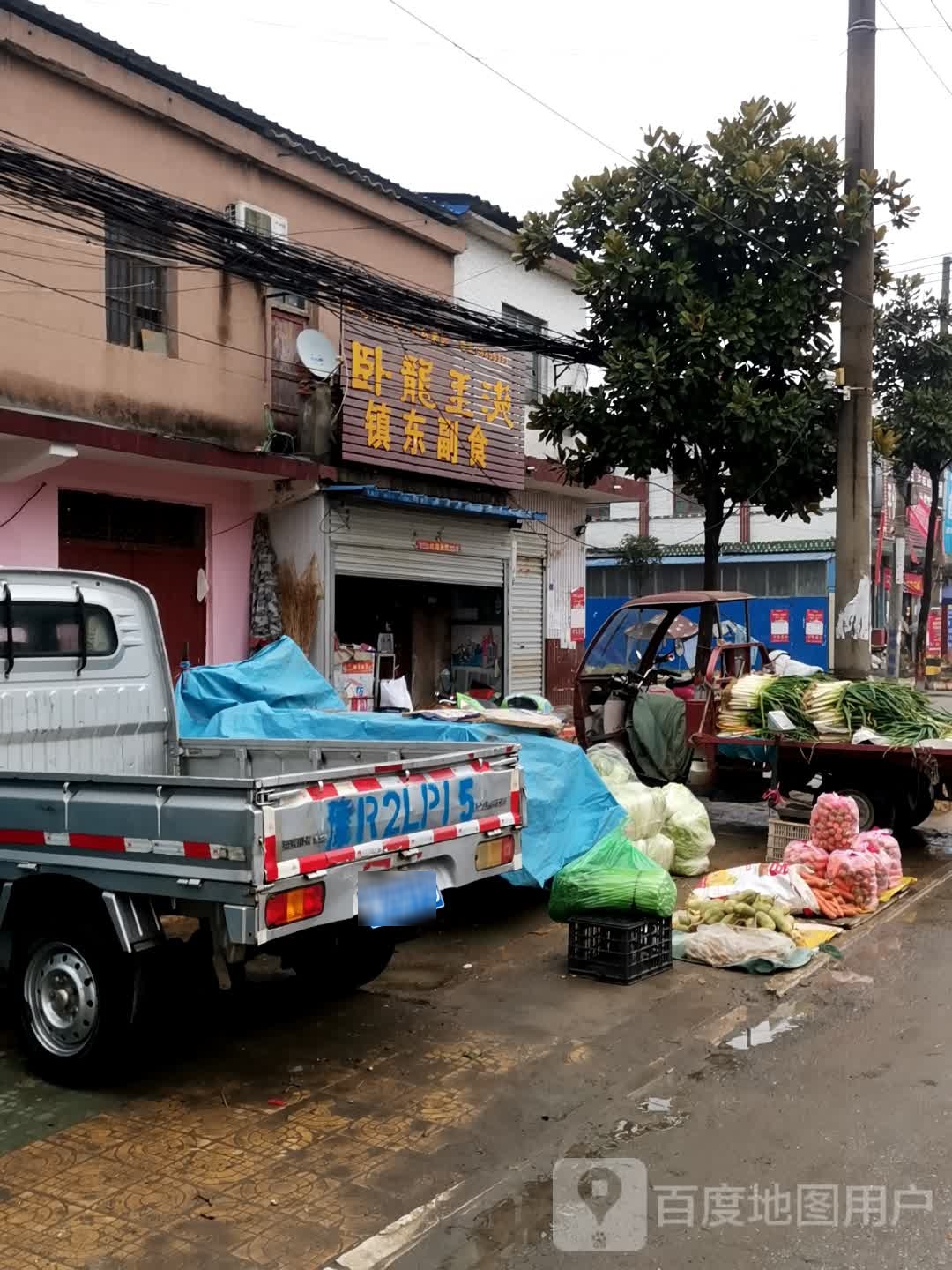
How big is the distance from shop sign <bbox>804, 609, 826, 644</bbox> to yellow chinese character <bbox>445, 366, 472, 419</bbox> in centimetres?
1630

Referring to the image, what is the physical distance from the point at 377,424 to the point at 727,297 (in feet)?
14.1

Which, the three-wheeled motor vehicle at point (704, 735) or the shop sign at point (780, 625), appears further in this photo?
the shop sign at point (780, 625)

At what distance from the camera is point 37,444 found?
10.3 metres

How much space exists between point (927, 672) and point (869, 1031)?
26609mm

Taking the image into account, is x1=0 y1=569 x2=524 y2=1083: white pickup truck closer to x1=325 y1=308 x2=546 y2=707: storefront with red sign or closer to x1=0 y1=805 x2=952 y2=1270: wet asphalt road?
x1=0 y1=805 x2=952 y2=1270: wet asphalt road

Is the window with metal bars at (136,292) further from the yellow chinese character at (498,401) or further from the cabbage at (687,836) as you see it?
the cabbage at (687,836)

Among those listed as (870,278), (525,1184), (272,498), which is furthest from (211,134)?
(525,1184)

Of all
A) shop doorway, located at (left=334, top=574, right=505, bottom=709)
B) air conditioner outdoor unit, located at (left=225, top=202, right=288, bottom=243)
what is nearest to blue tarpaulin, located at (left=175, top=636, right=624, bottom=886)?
air conditioner outdoor unit, located at (left=225, top=202, right=288, bottom=243)

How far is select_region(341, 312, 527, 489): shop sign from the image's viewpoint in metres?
13.6

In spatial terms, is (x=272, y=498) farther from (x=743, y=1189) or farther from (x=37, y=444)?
(x=743, y=1189)

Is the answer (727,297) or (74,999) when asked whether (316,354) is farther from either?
(74,999)

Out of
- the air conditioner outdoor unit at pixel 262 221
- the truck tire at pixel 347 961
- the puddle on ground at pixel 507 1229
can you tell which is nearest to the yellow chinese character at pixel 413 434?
the air conditioner outdoor unit at pixel 262 221

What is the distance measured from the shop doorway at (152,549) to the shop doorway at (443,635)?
361 centimetres

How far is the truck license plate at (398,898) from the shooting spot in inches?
182
